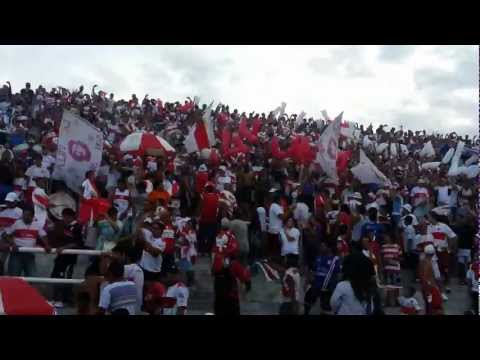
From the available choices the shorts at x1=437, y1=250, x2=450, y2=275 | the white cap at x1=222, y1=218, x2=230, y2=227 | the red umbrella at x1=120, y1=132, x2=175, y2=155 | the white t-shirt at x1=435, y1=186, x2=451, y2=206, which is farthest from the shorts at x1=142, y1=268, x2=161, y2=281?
the white t-shirt at x1=435, y1=186, x2=451, y2=206

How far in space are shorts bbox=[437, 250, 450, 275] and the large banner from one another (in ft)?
21.6

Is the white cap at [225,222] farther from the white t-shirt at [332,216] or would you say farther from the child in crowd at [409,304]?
the child in crowd at [409,304]

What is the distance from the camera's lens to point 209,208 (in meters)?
12.0

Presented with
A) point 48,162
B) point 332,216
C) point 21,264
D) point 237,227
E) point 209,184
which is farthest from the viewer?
point 48,162

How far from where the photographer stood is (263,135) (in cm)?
2123

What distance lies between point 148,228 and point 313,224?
3.59m

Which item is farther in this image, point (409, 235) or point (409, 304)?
point (409, 235)

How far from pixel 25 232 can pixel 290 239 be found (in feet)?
14.1

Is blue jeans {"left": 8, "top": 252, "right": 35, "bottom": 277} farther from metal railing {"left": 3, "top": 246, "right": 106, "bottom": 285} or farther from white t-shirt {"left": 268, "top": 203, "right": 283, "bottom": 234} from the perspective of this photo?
white t-shirt {"left": 268, "top": 203, "right": 283, "bottom": 234}

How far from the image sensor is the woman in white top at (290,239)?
11.2 m

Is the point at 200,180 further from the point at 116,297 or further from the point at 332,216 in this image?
the point at 116,297

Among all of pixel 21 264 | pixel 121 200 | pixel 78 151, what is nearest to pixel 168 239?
pixel 121 200

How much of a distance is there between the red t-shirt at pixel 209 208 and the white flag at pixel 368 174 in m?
4.55

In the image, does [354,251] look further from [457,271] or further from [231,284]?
[457,271]
